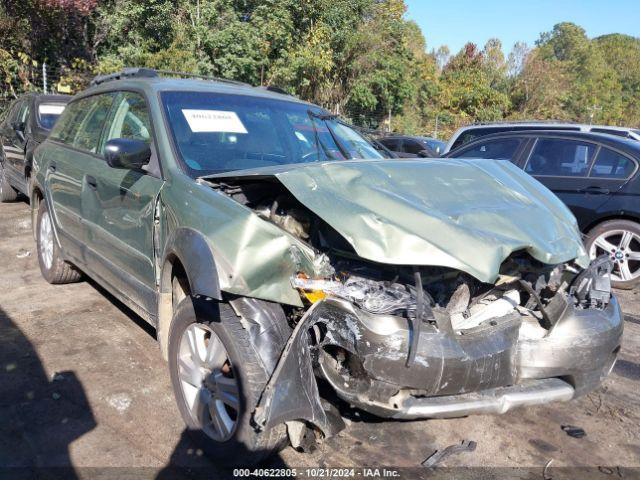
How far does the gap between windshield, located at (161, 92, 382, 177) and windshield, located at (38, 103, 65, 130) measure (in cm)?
594

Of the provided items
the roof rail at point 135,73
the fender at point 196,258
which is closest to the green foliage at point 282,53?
the roof rail at point 135,73

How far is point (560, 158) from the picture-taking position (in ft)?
21.6

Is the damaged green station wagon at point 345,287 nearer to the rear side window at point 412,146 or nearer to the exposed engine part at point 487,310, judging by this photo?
the exposed engine part at point 487,310

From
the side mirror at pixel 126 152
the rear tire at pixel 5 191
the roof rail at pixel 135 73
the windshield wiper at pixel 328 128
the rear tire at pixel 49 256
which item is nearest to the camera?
the side mirror at pixel 126 152

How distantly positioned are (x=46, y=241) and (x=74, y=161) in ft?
4.27

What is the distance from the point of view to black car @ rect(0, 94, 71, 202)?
845 cm

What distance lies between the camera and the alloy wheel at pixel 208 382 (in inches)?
107

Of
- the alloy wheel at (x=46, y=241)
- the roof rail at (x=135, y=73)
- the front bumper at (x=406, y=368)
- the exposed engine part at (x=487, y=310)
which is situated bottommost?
the alloy wheel at (x=46, y=241)

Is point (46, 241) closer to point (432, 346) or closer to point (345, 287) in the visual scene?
point (345, 287)

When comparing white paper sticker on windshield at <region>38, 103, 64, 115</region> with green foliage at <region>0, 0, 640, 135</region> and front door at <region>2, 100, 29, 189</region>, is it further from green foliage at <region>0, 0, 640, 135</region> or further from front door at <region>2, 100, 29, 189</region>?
green foliage at <region>0, 0, 640, 135</region>

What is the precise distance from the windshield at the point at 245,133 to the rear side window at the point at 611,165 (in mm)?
3226

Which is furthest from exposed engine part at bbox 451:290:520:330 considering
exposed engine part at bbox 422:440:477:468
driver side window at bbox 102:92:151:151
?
driver side window at bbox 102:92:151:151

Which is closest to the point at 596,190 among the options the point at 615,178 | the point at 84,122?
the point at 615,178

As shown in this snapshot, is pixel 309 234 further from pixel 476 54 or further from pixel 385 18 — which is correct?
pixel 476 54
